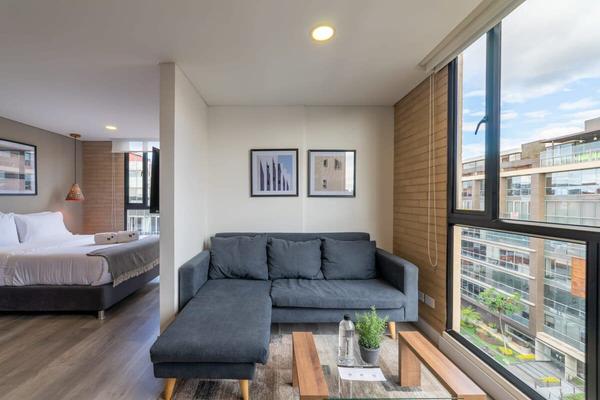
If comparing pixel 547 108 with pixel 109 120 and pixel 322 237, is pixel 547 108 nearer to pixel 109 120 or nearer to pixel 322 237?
pixel 322 237

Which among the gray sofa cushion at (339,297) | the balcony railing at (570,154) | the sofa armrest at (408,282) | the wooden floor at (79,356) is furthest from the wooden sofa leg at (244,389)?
Result: the balcony railing at (570,154)

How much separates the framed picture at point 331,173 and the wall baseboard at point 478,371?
173cm

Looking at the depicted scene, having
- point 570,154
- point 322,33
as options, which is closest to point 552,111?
point 570,154

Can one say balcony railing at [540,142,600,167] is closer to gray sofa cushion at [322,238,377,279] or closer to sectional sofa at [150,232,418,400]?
sectional sofa at [150,232,418,400]

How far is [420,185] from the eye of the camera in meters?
2.65

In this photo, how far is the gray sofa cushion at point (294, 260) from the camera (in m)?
2.76

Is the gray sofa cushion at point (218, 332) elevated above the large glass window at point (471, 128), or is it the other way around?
the large glass window at point (471, 128)

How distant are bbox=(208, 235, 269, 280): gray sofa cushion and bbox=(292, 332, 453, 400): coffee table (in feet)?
3.75

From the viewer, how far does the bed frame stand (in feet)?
9.16

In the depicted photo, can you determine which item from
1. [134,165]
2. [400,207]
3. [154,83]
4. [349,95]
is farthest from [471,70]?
[134,165]

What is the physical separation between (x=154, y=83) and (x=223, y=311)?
2310 mm

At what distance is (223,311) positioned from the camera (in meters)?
1.96

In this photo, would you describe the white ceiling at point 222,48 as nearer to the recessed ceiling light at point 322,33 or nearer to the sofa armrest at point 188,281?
the recessed ceiling light at point 322,33

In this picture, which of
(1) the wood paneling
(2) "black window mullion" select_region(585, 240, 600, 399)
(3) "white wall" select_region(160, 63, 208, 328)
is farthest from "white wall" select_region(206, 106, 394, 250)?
(1) the wood paneling
